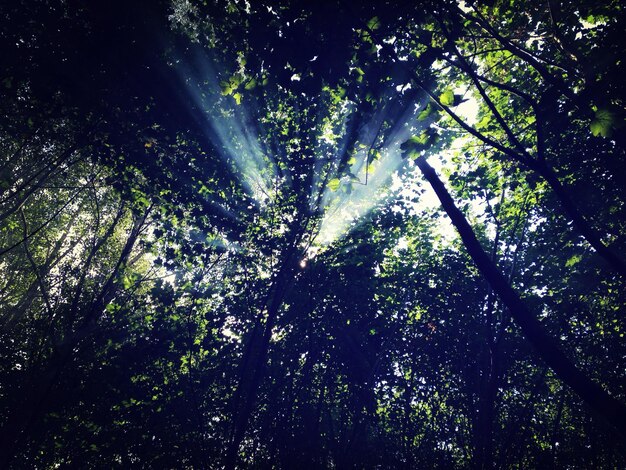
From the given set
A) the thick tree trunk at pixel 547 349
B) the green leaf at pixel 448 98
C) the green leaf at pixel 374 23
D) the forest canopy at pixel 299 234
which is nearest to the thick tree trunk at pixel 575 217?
the forest canopy at pixel 299 234

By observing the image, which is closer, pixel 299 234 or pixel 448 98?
pixel 448 98

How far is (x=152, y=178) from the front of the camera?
672 centimetres

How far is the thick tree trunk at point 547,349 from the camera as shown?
122 inches

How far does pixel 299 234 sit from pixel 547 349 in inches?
186

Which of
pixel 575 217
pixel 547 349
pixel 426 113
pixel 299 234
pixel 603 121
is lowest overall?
pixel 547 349

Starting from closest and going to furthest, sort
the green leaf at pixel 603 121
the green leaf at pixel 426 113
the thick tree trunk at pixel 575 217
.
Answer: the green leaf at pixel 603 121
the green leaf at pixel 426 113
the thick tree trunk at pixel 575 217

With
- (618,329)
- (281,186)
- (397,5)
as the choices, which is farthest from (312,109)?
(618,329)

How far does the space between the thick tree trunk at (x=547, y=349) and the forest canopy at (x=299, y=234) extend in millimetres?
45

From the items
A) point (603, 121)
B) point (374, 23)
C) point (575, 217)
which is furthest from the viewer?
point (374, 23)

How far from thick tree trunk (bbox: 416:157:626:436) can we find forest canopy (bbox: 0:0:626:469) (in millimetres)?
45

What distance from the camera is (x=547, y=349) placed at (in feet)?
12.5

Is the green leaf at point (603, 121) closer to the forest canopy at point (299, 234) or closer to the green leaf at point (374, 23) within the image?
the forest canopy at point (299, 234)

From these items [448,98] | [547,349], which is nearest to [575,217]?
[547,349]

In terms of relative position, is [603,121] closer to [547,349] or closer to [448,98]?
[448,98]
